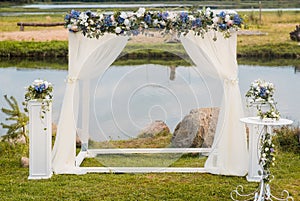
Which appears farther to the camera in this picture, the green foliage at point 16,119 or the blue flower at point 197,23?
the green foliage at point 16,119

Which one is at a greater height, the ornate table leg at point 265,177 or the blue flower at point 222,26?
the blue flower at point 222,26

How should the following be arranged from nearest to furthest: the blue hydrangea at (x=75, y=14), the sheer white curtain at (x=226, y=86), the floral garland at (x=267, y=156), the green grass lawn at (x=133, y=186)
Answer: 1. the floral garland at (x=267, y=156)
2. the green grass lawn at (x=133, y=186)
3. the blue hydrangea at (x=75, y=14)
4. the sheer white curtain at (x=226, y=86)

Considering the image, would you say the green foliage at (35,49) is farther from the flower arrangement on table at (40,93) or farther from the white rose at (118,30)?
the white rose at (118,30)

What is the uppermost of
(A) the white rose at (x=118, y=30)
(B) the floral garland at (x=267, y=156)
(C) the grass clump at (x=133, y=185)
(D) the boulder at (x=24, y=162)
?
(A) the white rose at (x=118, y=30)

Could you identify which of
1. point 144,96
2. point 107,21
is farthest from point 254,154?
point 107,21

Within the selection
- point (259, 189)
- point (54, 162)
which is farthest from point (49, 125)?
point (259, 189)

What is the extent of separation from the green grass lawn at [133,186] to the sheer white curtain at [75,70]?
27cm

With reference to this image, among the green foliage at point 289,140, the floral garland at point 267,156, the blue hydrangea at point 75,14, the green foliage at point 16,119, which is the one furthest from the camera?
the green foliage at point 16,119

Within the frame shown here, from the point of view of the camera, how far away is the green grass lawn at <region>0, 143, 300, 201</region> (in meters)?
5.95

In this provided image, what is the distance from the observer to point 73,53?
6.71m

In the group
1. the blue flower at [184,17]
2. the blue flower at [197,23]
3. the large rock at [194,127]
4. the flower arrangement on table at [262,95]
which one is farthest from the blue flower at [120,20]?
the flower arrangement on table at [262,95]

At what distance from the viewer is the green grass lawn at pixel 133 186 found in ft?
19.5

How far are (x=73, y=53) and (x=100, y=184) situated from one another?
150 centimetres

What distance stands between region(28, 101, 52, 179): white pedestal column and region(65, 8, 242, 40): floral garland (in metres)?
0.98
